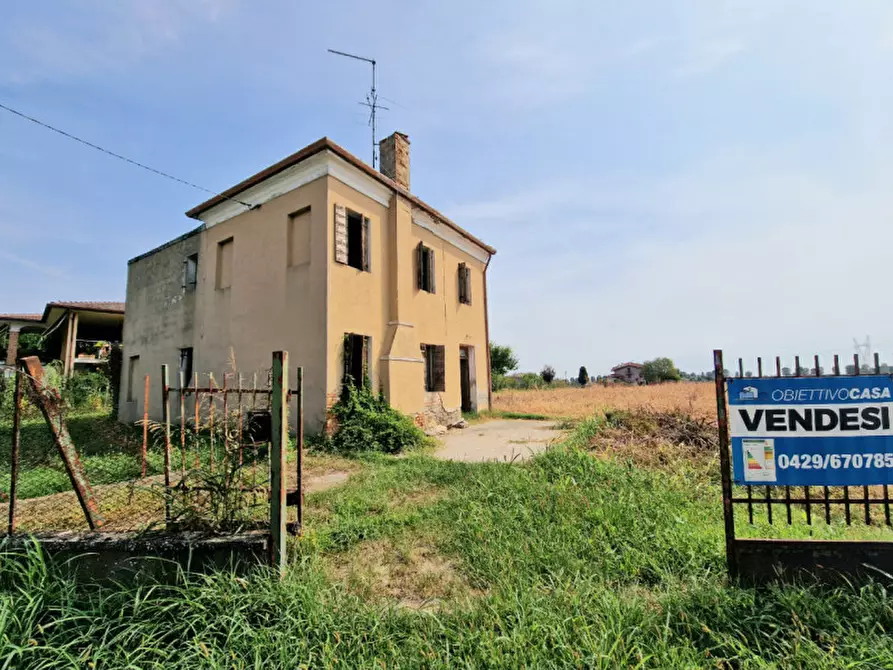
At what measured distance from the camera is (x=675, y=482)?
521 cm

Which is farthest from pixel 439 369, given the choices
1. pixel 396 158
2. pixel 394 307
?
pixel 396 158

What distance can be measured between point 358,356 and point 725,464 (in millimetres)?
7920

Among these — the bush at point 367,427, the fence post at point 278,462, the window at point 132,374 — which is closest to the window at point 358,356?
the bush at point 367,427

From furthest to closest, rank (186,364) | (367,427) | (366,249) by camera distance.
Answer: (186,364)
(366,249)
(367,427)

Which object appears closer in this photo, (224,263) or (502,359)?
(224,263)

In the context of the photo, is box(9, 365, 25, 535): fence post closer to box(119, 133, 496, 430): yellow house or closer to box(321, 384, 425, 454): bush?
box(119, 133, 496, 430): yellow house

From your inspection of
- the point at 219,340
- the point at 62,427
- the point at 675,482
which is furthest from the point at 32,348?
the point at 675,482

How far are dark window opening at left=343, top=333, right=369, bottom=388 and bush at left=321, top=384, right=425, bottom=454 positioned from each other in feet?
1.17

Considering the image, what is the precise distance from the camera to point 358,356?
32.2 feet

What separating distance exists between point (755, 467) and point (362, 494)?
398 cm

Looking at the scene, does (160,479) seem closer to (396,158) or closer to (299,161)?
(299,161)

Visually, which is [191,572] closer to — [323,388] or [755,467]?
[755,467]

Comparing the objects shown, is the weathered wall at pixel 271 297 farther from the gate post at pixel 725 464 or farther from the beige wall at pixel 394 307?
the gate post at pixel 725 464

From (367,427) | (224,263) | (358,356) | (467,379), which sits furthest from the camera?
(467,379)
